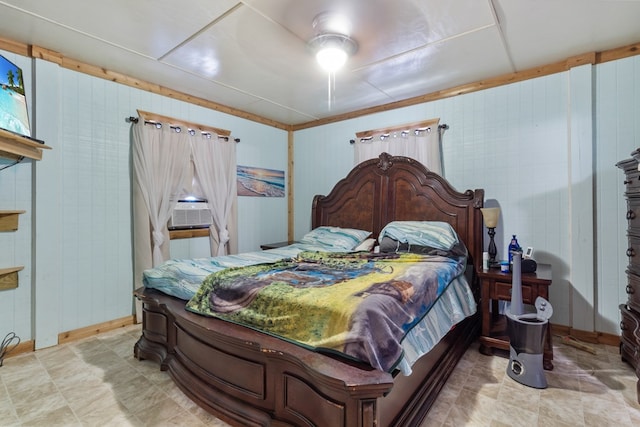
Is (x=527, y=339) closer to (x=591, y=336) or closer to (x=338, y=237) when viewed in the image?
(x=591, y=336)

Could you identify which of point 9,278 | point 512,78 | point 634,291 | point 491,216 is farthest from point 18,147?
point 634,291

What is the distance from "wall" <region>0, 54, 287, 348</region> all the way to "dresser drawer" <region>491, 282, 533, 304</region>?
3625 millimetres

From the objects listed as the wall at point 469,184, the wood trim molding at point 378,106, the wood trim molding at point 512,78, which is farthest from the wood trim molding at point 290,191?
the wall at point 469,184

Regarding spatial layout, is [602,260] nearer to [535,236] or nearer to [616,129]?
[535,236]

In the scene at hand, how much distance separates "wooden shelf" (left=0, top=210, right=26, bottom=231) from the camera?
2.56 metres

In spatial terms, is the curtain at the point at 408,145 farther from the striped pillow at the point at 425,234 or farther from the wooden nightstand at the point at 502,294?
the wooden nightstand at the point at 502,294

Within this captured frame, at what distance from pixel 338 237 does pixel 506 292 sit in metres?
1.74

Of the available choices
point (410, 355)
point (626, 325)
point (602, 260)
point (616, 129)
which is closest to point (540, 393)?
point (626, 325)

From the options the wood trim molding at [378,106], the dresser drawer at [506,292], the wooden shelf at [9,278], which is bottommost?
the dresser drawer at [506,292]

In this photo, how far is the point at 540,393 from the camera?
204cm

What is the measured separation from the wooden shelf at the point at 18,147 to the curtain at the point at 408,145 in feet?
10.9

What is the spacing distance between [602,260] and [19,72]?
17.4 ft

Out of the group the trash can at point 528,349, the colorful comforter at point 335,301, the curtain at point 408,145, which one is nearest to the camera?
the colorful comforter at point 335,301

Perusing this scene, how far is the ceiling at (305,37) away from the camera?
2.13m
